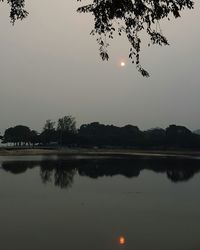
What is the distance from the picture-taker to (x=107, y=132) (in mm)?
174250

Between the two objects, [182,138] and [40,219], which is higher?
[182,138]

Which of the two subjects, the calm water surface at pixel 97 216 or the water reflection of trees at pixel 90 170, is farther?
the water reflection of trees at pixel 90 170

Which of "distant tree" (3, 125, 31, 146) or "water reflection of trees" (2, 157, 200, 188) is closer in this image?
"water reflection of trees" (2, 157, 200, 188)

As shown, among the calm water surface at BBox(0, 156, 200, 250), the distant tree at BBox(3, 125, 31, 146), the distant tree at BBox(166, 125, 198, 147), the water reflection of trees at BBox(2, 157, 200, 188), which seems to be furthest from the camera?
the distant tree at BBox(3, 125, 31, 146)

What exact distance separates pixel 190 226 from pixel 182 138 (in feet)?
411

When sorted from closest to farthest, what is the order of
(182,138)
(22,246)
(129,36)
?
(129,36) < (22,246) < (182,138)

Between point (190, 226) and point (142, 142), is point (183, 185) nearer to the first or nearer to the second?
point (190, 226)

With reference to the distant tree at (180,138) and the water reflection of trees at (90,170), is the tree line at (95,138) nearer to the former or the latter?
the distant tree at (180,138)

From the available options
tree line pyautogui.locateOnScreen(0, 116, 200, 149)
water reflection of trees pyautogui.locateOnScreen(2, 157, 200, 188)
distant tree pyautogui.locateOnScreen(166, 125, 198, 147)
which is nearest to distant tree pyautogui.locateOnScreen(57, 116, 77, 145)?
tree line pyautogui.locateOnScreen(0, 116, 200, 149)

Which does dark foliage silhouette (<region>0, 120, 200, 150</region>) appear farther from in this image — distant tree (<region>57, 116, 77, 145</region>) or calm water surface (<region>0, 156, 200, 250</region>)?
calm water surface (<region>0, 156, 200, 250</region>)

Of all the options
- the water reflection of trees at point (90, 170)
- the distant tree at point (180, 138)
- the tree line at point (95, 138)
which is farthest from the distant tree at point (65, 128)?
the water reflection of trees at point (90, 170)

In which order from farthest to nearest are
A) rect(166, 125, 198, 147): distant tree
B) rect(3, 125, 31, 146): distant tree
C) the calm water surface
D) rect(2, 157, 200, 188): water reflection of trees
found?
rect(3, 125, 31, 146): distant tree < rect(166, 125, 198, 147): distant tree < rect(2, 157, 200, 188): water reflection of trees < the calm water surface

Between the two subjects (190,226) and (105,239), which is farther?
(190,226)

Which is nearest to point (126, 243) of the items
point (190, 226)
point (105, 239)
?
point (105, 239)
